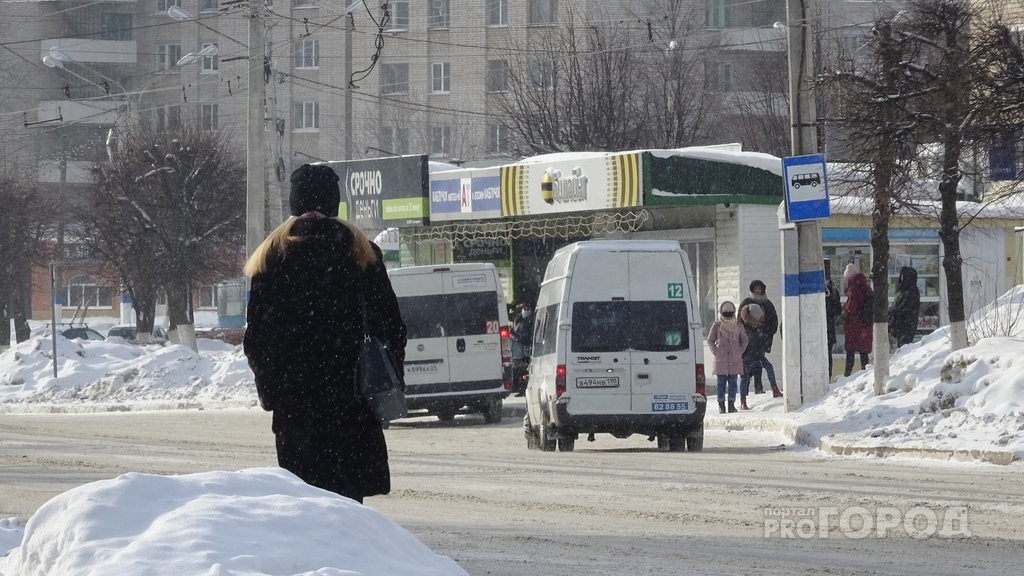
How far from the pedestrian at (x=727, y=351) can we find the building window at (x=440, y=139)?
1743 inches

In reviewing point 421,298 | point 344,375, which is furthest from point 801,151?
point 344,375

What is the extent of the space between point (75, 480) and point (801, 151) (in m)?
9.98

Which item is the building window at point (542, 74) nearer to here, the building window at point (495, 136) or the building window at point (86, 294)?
the building window at point (495, 136)

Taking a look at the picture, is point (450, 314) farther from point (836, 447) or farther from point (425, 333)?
point (836, 447)

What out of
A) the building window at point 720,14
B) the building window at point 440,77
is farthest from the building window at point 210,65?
the building window at point 720,14

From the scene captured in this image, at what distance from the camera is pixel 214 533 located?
494 cm

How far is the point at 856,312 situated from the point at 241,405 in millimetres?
11869

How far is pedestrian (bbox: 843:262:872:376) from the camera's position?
21641 millimetres

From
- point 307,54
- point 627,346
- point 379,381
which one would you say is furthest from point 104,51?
point 379,381

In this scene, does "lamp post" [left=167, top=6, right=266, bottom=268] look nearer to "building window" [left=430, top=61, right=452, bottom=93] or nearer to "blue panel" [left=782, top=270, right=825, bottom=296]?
"blue panel" [left=782, top=270, right=825, bottom=296]

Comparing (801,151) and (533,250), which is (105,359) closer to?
(533,250)

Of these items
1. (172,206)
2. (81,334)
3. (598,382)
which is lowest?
(598,382)

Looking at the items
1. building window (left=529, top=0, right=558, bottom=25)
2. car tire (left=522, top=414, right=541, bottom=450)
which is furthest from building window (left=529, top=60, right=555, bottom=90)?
car tire (left=522, top=414, right=541, bottom=450)

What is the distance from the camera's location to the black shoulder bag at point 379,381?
5492 mm
